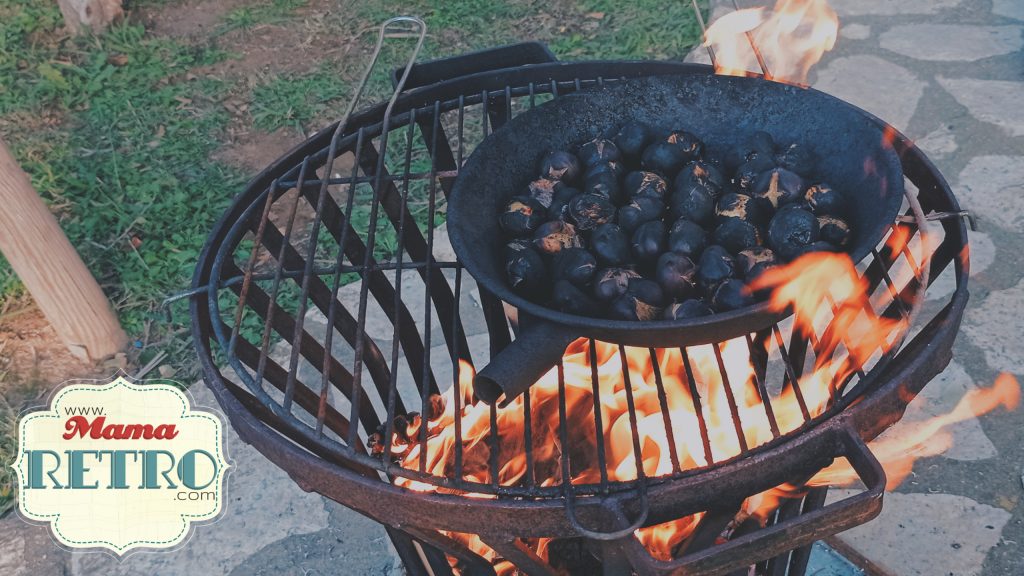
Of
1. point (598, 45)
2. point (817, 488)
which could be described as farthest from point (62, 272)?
point (598, 45)

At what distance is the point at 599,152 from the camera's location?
1.66 m

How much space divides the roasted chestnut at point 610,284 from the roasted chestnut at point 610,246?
0.05 m

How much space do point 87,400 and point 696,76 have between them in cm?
241

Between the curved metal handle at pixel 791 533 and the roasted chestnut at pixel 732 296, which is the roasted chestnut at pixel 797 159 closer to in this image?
the roasted chestnut at pixel 732 296

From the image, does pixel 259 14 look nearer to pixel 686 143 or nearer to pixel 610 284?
pixel 686 143

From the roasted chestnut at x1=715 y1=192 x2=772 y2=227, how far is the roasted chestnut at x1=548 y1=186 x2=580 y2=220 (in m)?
0.29

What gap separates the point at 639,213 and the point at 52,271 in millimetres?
2376

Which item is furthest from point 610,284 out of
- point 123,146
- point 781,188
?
point 123,146

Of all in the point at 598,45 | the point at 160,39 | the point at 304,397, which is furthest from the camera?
the point at 160,39

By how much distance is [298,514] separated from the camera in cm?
236

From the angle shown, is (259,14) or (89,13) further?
(259,14)

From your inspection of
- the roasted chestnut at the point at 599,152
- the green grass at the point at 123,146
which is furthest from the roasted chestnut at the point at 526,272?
the green grass at the point at 123,146

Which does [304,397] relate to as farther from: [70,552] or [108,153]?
[108,153]

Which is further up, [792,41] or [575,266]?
[575,266]
